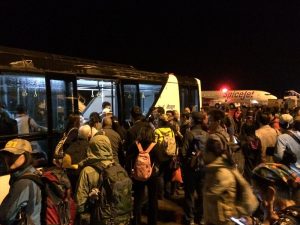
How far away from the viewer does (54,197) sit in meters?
4.65

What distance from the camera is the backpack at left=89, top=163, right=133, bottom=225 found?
220 inches

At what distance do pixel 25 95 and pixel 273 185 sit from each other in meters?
5.21

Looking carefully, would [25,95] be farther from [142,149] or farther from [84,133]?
[142,149]

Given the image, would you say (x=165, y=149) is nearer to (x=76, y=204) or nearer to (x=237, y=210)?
(x=76, y=204)

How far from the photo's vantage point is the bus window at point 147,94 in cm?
Answer: 1285

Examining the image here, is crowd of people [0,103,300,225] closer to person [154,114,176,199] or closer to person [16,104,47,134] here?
person [154,114,176,199]

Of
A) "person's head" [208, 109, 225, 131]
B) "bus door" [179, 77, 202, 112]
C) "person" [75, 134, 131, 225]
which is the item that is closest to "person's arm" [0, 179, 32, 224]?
"person" [75, 134, 131, 225]

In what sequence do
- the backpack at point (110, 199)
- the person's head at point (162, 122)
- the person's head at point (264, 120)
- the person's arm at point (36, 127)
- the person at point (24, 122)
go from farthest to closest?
the person's head at point (162, 122) < the person's head at point (264, 120) < the person's arm at point (36, 127) < the person at point (24, 122) < the backpack at point (110, 199)

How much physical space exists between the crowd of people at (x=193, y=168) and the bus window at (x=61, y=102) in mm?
722

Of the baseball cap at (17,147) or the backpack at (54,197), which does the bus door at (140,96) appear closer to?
the backpack at (54,197)

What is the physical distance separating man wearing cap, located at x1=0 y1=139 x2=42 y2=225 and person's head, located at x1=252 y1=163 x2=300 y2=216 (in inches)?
77.0

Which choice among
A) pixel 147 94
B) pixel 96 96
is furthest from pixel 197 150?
pixel 147 94

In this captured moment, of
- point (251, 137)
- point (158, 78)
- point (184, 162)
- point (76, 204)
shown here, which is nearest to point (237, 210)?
point (76, 204)

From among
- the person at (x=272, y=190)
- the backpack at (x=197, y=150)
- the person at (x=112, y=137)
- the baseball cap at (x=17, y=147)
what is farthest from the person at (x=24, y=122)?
the person at (x=272, y=190)
